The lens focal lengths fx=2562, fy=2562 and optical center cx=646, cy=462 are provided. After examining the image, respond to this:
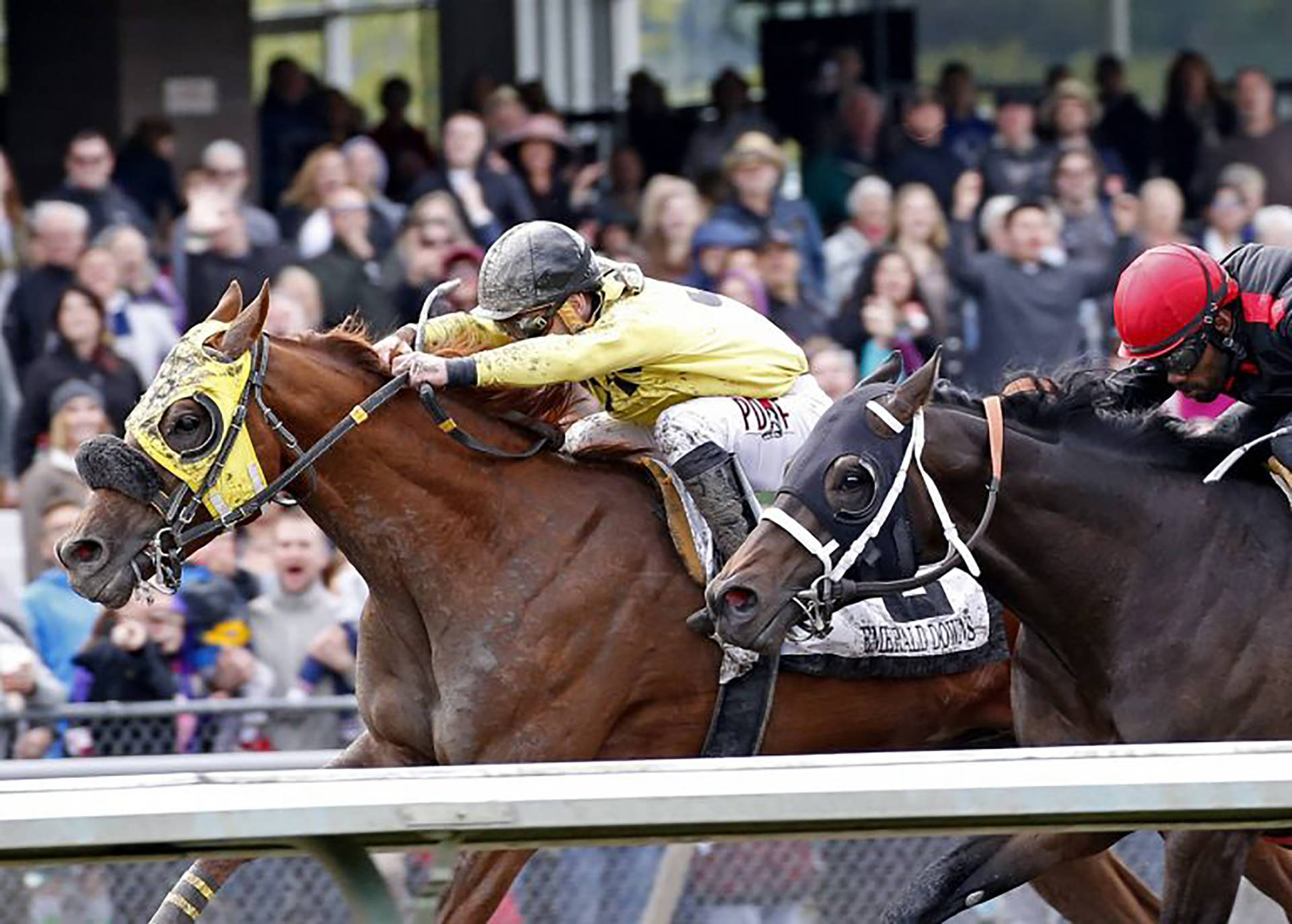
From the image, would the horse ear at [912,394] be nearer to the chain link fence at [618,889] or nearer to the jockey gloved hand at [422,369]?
the jockey gloved hand at [422,369]

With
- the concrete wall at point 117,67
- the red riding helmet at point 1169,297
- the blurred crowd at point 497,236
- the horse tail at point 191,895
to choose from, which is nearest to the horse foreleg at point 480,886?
the horse tail at point 191,895

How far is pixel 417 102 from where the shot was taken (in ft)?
42.4

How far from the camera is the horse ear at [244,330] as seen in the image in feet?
17.2

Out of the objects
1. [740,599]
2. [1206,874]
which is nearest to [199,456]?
[740,599]

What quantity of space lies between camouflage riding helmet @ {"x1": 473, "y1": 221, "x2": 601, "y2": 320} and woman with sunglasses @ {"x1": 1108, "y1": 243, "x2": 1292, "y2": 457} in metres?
1.14

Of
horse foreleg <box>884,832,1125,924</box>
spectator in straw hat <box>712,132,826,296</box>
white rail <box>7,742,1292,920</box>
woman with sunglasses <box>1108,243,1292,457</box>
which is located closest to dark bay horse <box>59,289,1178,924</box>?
horse foreleg <box>884,832,1125,924</box>

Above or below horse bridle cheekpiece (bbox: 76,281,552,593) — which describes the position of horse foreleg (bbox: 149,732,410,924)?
below

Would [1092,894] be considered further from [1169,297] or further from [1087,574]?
[1169,297]

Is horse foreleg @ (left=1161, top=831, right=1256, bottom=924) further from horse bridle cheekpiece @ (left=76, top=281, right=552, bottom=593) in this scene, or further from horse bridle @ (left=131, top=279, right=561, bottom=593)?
horse bridle cheekpiece @ (left=76, top=281, right=552, bottom=593)

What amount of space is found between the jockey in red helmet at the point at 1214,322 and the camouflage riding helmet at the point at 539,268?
3.71ft

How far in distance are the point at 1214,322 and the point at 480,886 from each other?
1808 millimetres

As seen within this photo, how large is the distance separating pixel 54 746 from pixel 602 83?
713 cm

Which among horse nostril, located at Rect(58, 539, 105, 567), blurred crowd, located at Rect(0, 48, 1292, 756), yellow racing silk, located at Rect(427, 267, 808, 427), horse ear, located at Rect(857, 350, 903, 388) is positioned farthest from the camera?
blurred crowd, located at Rect(0, 48, 1292, 756)

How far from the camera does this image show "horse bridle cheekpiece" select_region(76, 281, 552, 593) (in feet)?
17.0
